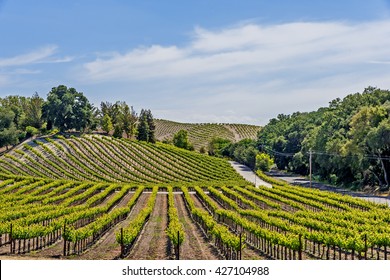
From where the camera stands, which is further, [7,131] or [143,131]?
[143,131]

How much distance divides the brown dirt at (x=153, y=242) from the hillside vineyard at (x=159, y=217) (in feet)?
0.21

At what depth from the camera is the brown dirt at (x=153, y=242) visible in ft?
75.4

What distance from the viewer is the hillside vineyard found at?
23.4 m

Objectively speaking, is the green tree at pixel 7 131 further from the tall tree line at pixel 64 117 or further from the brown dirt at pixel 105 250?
the brown dirt at pixel 105 250

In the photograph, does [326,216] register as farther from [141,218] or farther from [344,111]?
[344,111]

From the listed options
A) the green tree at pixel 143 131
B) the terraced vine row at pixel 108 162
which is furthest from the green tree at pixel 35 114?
the green tree at pixel 143 131

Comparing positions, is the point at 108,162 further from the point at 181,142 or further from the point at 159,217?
the point at 159,217

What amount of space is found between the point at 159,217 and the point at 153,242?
11.1 m

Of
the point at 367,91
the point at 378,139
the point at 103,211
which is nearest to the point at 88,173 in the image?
the point at 103,211

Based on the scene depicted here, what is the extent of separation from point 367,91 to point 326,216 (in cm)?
5974

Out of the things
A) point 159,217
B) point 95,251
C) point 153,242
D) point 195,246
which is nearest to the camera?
point 95,251

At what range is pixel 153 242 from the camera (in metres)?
26.6

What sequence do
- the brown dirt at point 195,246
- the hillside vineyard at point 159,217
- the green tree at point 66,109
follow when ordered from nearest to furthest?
1. the brown dirt at point 195,246
2. the hillside vineyard at point 159,217
3. the green tree at point 66,109

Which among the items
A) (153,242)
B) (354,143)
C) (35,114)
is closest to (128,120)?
(35,114)
